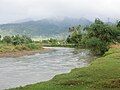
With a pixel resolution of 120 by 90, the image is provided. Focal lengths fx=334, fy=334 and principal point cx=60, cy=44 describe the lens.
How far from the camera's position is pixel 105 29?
3381 inches

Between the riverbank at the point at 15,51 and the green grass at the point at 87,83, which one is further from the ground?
the green grass at the point at 87,83

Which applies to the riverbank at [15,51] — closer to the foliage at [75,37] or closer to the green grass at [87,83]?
the foliage at [75,37]

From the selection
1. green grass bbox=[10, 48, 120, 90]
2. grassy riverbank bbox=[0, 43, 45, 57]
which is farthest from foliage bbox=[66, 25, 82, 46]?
green grass bbox=[10, 48, 120, 90]

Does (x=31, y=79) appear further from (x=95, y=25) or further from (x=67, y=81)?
(x=95, y=25)

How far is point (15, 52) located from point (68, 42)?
217 feet

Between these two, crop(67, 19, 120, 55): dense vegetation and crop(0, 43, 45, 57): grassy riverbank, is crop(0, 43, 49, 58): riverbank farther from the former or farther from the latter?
crop(67, 19, 120, 55): dense vegetation

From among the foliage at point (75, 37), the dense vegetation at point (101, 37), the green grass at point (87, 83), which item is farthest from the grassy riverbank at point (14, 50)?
the green grass at point (87, 83)

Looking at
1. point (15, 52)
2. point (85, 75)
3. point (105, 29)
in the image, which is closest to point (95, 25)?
point (105, 29)

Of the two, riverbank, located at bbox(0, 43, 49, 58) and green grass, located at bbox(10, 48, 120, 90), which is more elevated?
green grass, located at bbox(10, 48, 120, 90)

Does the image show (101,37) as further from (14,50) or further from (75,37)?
(75,37)

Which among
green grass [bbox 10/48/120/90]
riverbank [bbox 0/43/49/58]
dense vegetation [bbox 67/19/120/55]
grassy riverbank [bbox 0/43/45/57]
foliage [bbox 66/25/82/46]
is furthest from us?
foliage [bbox 66/25/82/46]

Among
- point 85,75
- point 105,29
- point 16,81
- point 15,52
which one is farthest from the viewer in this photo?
point 15,52

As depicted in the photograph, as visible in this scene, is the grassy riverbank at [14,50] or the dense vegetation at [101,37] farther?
the grassy riverbank at [14,50]

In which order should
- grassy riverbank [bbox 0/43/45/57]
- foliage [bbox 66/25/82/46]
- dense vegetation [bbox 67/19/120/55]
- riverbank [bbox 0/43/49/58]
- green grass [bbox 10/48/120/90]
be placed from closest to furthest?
green grass [bbox 10/48/120/90] → dense vegetation [bbox 67/19/120/55] → riverbank [bbox 0/43/49/58] → grassy riverbank [bbox 0/43/45/57] → foliage [bbox 66/25/82/46]
